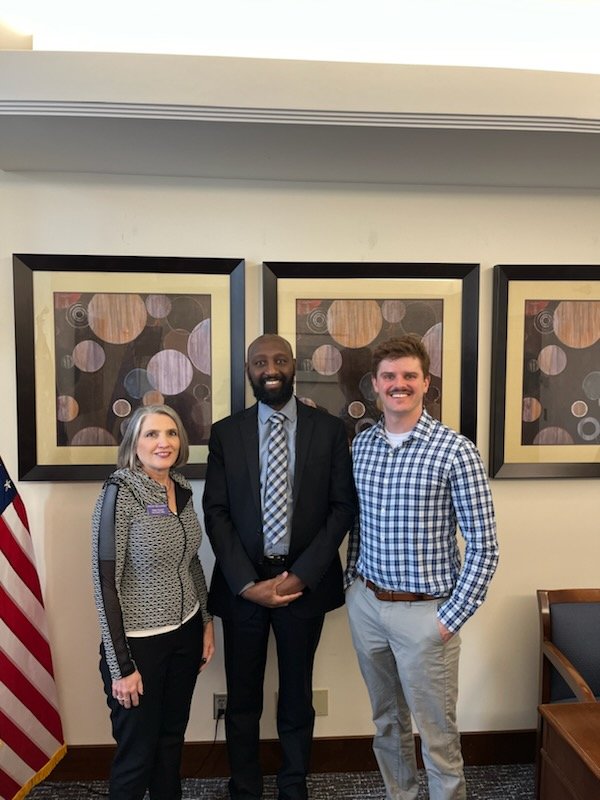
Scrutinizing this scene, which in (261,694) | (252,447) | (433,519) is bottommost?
(261,694)

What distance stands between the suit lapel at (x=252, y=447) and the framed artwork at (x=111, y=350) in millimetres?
299

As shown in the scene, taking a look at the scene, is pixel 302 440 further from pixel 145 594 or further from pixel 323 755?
pixel 323 755

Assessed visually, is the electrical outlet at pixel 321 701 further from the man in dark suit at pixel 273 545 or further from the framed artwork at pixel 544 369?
the framed artwork at pixel 544 369

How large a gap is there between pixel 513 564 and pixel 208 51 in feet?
7.88

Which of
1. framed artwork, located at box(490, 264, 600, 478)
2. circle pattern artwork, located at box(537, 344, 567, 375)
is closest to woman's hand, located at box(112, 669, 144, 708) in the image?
framed artwork, located at box(490, 264, 600, 478)

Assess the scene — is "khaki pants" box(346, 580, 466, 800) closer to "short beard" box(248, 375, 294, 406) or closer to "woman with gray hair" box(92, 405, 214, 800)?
"woman with gray hair" box(92, 405, 214, 800)

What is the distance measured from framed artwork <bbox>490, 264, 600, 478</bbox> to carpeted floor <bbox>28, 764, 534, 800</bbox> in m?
1.27

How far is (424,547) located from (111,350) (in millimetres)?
1408

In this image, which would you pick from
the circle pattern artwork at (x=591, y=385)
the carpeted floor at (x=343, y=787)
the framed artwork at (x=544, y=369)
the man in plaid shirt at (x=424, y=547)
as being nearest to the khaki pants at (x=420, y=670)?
the man in plaid shirt at (x=424, y=547)

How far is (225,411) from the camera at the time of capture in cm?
227

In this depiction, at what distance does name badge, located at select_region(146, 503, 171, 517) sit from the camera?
1.73m

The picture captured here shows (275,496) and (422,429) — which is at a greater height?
(422,429)

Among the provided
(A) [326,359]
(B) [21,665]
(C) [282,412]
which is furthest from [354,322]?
(B) [21,665]

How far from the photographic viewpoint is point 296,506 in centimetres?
191
